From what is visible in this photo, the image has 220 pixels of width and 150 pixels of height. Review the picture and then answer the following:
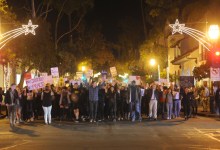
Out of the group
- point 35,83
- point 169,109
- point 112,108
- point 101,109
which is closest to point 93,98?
point 101,109

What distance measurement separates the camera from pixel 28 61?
41.5 m

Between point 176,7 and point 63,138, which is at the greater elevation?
point 176,7

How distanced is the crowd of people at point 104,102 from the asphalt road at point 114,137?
2.32 m

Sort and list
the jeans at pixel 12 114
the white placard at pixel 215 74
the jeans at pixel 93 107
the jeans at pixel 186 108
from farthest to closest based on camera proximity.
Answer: the white placard at pixel 215 74, the jeans at pixel 186 108, the jeans at pixel 93 107, the jeans at pixel 12 114

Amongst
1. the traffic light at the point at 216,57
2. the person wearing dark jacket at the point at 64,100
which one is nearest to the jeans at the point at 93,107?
the person wearing dark jacket at the point at 64,100

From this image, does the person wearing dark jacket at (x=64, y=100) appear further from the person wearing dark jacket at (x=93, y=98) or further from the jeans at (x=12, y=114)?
the jeans at (x=12, y=114)

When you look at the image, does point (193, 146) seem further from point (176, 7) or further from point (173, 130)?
point (176, 7)

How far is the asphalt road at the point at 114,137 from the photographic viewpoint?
46.0 feet

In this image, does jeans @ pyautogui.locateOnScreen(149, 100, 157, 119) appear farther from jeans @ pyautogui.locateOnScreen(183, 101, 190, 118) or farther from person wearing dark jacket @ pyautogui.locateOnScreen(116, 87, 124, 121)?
jeans @ pyautogui.locateOnScreen(183, 101, 190, 118)

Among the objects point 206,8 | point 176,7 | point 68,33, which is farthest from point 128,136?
point 68,33

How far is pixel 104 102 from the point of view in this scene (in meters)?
24.4

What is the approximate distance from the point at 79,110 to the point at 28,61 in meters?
18.1

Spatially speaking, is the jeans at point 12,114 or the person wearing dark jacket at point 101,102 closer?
the jeans at point 12,114

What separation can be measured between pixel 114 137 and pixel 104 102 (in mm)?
8015
